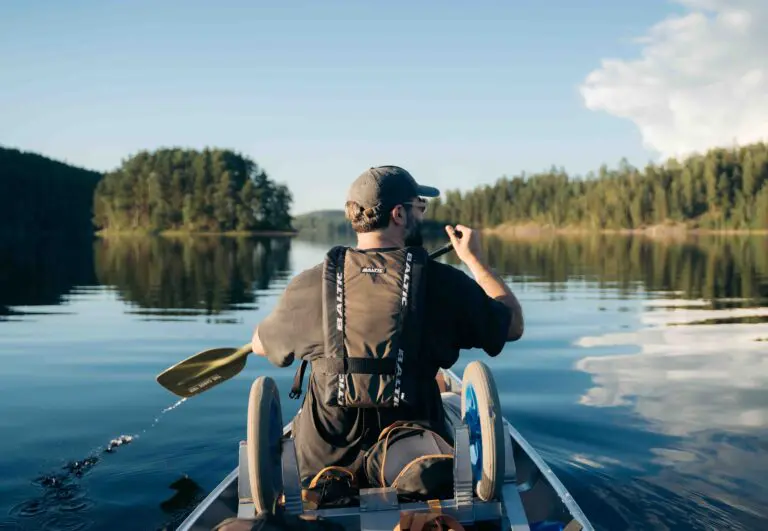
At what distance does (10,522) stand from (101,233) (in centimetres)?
15890

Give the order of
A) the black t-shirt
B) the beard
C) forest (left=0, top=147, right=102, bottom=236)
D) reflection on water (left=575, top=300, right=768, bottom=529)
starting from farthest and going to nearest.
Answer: forest (left=0, top=147, right=102, bottom=236)
reflection on water (left=575, top=300, right=768, bottom=529)
the beard
the black t-shirt

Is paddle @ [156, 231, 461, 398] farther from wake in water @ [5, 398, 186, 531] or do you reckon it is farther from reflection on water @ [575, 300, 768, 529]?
reflection on water @ [575, 300, 768, 529]

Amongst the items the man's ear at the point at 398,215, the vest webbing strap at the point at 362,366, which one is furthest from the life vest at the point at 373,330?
the man's ear at the point at 398,215

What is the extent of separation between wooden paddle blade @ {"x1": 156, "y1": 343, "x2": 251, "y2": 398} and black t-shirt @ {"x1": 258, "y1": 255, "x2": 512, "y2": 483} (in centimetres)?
212

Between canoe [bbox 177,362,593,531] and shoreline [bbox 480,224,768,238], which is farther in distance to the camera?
shoreline [bbox 480,224,768,238]

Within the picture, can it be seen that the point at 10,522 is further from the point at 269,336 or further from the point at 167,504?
the point at 269,336

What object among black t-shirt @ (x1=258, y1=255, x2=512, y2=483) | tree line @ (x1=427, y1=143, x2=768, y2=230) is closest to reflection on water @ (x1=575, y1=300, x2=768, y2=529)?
black t-shirt @ (x1=258, y1=255, x2=512, y2=483)

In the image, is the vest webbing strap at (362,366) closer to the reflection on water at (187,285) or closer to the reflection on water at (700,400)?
the reflection on water at (700,400)

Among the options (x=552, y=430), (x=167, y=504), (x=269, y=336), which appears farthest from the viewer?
(x=552, y=430)

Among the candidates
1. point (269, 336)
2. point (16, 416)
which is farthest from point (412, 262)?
point (16, 416)

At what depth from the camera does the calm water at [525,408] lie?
23.3ft

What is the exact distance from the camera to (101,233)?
155500mm

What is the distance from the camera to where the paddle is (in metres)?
6.37

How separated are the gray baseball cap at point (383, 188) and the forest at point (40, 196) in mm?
161476
